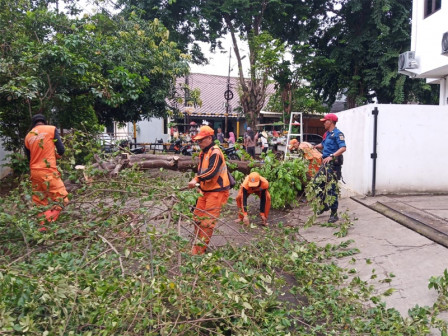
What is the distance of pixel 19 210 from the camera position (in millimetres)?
3766

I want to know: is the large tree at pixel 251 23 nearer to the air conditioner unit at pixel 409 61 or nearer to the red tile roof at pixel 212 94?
the red tile roof at pixel 212 94

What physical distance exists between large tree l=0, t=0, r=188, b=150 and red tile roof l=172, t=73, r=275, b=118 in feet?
33.1

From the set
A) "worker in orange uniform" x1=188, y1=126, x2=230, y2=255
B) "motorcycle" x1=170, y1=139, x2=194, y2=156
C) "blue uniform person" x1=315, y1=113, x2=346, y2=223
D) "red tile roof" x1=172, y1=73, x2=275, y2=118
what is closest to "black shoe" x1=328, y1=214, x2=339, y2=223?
"blue uniform person" x1=315, y1=113, x2=346, y2=223

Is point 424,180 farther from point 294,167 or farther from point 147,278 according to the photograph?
point 147,278

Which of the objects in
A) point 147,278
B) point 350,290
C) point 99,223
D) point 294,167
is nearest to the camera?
point 147,278

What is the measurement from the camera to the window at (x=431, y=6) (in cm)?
934

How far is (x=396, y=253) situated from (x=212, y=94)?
75.2ft

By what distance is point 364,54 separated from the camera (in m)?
15.4

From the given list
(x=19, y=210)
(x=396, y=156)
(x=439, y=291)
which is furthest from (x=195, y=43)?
(x=439, y=291)

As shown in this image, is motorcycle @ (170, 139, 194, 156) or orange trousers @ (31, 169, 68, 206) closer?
A: orange trousers @ (31, 169, 68, 206)

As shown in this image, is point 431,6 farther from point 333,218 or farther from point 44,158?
point 44,158

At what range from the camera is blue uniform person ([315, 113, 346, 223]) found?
17.1ft

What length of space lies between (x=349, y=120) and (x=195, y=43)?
1068 cm

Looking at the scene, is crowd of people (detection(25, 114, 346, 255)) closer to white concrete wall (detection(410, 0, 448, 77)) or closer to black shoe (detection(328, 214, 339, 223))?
black shoe (detection(328, 214, 339, 223))
